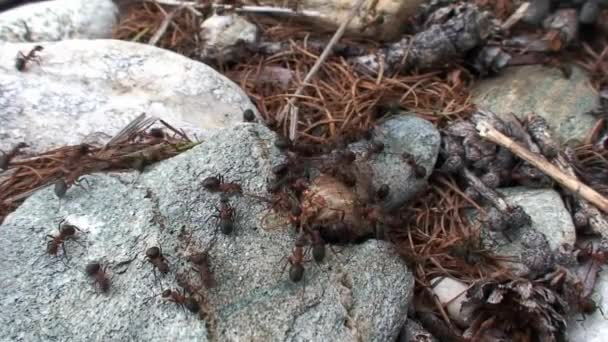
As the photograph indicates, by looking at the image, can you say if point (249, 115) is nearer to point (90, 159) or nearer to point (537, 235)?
point (90, 159)

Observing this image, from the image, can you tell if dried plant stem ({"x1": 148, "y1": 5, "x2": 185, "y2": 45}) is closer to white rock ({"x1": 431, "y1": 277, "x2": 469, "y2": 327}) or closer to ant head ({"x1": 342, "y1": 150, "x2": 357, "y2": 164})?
ant head ({"x1": 342, "y1": 150, "x2": 357, "y2": 164})

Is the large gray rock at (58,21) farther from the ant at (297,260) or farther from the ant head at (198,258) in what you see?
the ant at (297,260)

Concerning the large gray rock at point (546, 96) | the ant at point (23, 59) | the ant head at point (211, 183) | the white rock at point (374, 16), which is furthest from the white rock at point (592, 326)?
the ant at point (23, 59)

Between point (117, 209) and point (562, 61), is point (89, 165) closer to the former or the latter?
point (117, 209)

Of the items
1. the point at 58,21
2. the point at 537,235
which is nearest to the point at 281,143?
the point at 537,235

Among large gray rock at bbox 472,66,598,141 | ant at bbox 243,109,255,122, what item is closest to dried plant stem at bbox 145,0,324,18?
ant at bbox 243,109,255,122

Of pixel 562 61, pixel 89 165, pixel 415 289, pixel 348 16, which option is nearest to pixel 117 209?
pixel 89 165
